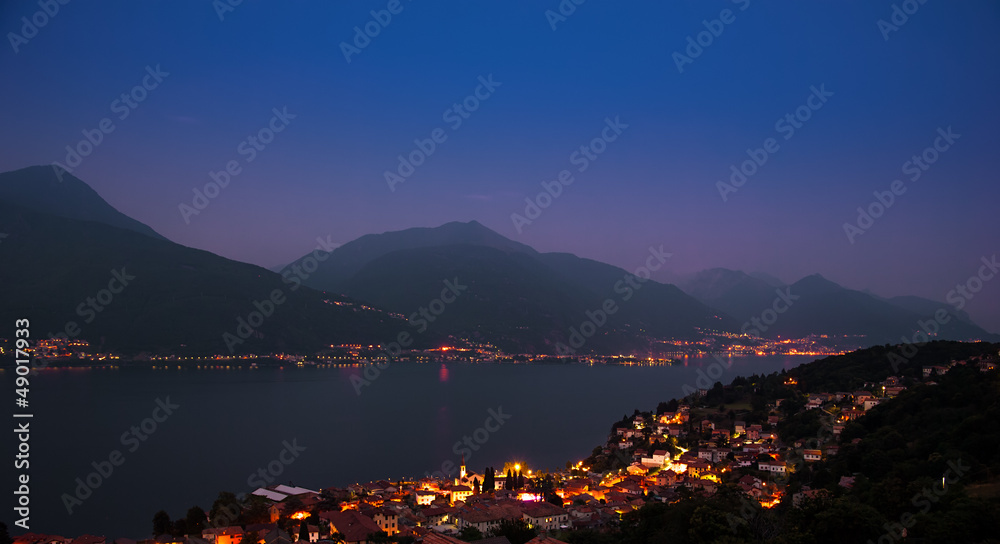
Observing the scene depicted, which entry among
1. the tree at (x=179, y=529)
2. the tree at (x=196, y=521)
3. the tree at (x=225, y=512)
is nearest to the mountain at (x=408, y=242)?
the tree at (x=225, y=512)

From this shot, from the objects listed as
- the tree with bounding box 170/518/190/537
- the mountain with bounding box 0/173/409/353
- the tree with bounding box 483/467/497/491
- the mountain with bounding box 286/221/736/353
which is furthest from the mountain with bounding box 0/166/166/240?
the tree with bounding box 170/518/190/537

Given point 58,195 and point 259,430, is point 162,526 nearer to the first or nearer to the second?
point 259,430

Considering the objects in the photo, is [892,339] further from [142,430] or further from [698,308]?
[142,430]

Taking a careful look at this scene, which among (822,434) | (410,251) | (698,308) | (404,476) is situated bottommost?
(404,476)

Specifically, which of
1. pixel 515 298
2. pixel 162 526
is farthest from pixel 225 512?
pixel 515 298

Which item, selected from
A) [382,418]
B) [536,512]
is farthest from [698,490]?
[382,418]

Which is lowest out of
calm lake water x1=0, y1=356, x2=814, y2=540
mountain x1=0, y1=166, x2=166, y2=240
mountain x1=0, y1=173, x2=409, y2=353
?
calm lake water x1=0, y1=356, x2=814, y2=540

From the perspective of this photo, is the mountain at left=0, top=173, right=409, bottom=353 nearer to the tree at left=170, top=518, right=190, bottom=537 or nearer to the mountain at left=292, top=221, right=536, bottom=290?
the tree at left=170, top=518, right=190, bottom=537
